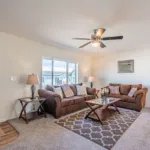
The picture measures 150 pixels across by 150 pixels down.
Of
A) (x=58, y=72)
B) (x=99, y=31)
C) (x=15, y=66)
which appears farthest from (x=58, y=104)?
(x=99, y=31)

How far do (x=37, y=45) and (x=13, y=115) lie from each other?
2350 millimetres

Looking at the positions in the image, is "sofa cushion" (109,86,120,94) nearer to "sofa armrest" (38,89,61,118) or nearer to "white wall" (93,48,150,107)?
"white wall" (93,48,150,107)

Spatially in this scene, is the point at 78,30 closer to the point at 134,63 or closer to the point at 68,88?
the point at 68,88

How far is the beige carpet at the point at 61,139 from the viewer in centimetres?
204

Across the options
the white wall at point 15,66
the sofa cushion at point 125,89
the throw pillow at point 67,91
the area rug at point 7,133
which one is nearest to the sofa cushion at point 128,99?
the sofa cushion at point 125,89

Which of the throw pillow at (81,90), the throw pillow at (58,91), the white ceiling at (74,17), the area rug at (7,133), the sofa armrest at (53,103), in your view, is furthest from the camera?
the throw pillow at (81,90)

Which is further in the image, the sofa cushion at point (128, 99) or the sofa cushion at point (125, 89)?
the sofa cushion at point (125, 89)

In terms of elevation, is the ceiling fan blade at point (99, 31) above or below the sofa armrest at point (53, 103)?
above

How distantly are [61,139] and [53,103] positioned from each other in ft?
4.18

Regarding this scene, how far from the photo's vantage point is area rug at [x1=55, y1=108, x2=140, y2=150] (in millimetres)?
2281

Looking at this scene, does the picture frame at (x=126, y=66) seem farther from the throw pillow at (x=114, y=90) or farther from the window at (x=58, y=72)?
the window at (x=58, y=72)

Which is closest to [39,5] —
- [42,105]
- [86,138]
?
[86,138]

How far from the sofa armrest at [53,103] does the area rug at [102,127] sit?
28cm

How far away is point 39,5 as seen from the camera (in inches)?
77.9
